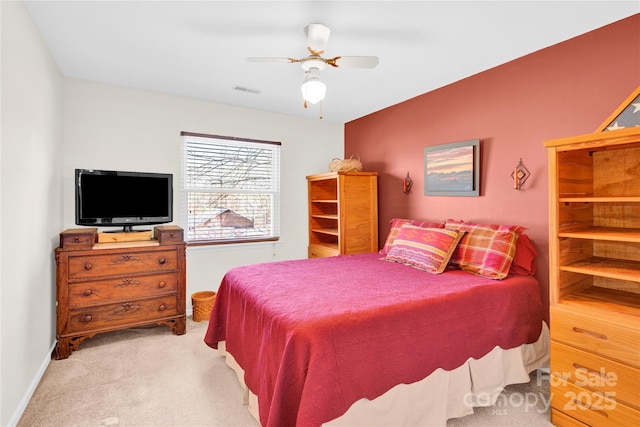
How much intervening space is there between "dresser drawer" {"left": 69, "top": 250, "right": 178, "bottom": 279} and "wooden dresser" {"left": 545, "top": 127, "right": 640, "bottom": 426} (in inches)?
123

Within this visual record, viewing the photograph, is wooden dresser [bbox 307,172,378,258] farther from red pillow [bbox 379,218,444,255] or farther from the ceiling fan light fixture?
the ceiling fan light fixture

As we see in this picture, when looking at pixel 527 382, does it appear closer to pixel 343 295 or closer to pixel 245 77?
pixel 343 295

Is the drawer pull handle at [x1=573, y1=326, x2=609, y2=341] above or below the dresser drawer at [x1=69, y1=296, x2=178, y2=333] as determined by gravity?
above

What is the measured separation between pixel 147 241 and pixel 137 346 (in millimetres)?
974

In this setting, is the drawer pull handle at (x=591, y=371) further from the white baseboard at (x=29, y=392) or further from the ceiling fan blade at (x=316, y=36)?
the white baseboard at (x=29, y=392)

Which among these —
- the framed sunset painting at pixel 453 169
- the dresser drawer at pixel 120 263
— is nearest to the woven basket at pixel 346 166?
the framed sunset painting at pixel 453 169

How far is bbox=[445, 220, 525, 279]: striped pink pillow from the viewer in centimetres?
238

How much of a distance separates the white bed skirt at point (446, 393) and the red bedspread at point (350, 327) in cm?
5

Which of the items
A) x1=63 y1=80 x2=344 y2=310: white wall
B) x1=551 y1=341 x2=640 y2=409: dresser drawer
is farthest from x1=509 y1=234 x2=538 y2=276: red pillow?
x1=63 y1=80 x2=344 y2=310: white wall

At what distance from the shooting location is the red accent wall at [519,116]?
2217 mm

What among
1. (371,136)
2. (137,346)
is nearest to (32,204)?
(137,346)

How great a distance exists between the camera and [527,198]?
2646 millimetres

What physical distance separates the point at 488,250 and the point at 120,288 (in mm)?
3148

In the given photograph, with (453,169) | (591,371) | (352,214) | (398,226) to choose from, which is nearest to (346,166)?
(352,214)
